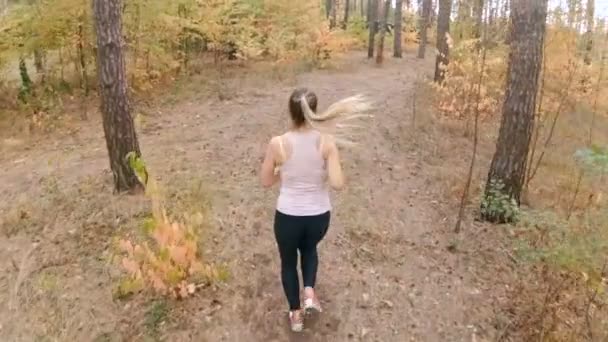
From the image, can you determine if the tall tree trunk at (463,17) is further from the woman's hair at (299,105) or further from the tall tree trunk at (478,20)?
the woman's hair at (299,105)

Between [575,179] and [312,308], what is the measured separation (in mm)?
5952

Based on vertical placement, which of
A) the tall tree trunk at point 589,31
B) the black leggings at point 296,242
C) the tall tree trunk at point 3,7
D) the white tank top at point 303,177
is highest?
the tall tree trunk at point 3,7

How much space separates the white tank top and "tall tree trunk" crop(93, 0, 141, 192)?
3.38 meters

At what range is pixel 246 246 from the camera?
5516mm

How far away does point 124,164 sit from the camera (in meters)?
6.64

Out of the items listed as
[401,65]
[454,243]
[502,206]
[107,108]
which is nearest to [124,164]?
[107,108]

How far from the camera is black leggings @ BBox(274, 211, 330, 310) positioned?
148 inches

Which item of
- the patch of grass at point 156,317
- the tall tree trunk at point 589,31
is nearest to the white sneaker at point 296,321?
the patch of grass at point 156,317

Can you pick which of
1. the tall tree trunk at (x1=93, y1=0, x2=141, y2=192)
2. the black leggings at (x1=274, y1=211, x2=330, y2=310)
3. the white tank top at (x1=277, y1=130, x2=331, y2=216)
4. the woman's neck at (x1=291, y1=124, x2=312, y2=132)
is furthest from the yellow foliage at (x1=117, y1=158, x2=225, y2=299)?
the tall tree trunk at (x1=93, y1=0, x2=141, y2=192)

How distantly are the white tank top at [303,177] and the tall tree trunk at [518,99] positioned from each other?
133 inches

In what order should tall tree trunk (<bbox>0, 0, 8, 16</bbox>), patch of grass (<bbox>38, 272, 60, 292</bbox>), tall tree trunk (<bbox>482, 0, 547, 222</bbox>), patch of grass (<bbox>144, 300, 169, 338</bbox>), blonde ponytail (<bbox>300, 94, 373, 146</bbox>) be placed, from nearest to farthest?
blonde ponytail (<bbox>300, 94, 373, 146</bbox>)
patch of grass (<bbox>144, 300, 169, 338</bbox>)
patch of grass (<bbox>38, 272, 60, 292</bbox>)
tall tree trunk (<bbox>482, 0, 547, 222</bbox>)
tall tree trunk (<bbox>0, 0, 8, 16</bbox>)

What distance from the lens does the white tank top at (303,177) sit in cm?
365

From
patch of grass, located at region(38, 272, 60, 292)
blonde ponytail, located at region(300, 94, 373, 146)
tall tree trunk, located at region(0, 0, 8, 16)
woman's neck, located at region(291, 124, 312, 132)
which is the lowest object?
patch of grass, located at region(38, 272, 60, 292)

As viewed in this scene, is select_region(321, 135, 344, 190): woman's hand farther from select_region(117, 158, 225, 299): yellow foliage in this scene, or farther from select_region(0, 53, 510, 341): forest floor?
select_region(117, 158, 225, 299): yellow foliage
